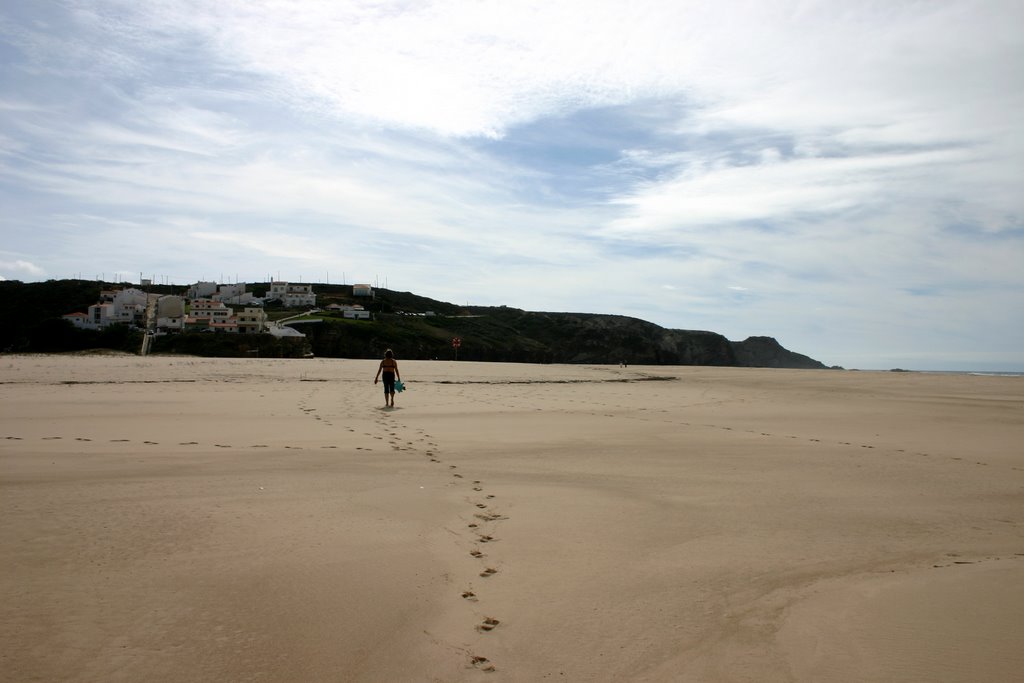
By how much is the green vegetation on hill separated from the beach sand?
53.1 meters

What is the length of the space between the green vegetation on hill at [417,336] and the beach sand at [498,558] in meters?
53.1

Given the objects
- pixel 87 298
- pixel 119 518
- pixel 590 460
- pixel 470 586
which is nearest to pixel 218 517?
pixel 119 518

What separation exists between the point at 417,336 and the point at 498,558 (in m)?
90.7

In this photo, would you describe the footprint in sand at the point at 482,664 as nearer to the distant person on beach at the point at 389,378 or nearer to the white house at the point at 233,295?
the distant person on beach at the point at 389,378

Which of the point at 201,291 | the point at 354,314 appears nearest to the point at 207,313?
the point at 354,314

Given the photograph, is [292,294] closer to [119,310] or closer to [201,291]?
[201,291]

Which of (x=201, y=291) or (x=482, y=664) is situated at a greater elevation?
(x=201, y=291)

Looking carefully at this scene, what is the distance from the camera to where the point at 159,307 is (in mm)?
92375

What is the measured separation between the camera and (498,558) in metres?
5.35

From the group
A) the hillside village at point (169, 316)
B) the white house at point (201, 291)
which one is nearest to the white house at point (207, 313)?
the hillside village at point (169, 316)

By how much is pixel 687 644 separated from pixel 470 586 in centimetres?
146

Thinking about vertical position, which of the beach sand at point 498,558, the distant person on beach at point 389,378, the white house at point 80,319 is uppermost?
the white house at point 80,319

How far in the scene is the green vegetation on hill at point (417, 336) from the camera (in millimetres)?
62219

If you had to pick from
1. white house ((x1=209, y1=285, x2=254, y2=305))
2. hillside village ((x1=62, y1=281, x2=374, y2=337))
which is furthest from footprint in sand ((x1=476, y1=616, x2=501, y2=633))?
white house ((x1=209, y1=285, x2=254, y2=305))
